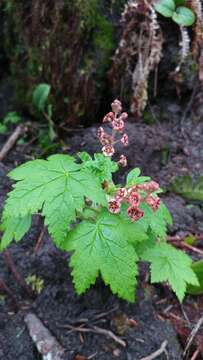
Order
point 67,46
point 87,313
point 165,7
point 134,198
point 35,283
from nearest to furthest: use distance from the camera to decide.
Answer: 1. point 134,198
2. point 87,313
3. point 35,283
4. point 165,7
5. point 67,46

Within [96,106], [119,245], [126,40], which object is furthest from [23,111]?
[119,245]

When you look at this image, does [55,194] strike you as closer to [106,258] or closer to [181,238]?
[106,258]

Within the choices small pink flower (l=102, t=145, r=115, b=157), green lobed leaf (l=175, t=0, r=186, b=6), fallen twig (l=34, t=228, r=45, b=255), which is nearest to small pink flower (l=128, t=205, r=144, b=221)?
small pink flower (l=102, t=145, r=115, b=157)

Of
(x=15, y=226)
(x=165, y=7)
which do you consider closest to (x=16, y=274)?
(x=15, y=226)

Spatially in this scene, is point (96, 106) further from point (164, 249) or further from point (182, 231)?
point (164, 249)

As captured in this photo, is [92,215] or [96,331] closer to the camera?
[92,215]

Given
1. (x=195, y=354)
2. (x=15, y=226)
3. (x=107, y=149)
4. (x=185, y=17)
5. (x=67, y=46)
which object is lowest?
(x=195, y=354)

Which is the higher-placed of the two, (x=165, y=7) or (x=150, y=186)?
(x=165, y=7)
